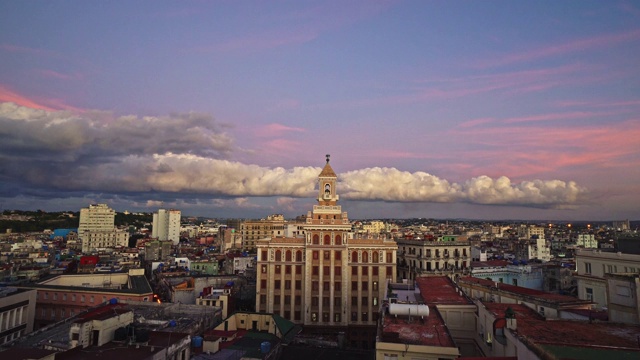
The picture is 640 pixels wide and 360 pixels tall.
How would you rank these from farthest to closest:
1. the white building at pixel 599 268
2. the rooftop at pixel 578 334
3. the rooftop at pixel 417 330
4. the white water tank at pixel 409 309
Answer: the white building at pixel 599 268 < the white water tank at pixel 409 309 < the rooftop at pixel 417 330 < the rooftop at pixel 578 334

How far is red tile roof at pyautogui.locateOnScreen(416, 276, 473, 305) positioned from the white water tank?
4465 mm

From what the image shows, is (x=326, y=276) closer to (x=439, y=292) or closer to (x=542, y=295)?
(x=439, y=292)

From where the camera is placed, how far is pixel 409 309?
27359 mm

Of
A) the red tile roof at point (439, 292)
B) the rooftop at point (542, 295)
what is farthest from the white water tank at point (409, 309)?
the rooftop at point (542, 295)

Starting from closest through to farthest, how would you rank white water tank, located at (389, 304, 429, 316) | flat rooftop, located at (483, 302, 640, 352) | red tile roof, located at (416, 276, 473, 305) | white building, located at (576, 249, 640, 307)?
1. flat rooftop, located at (483, 302, 640, 352)
2. white water tank, located at (389, 304, 429, 316)
3. red tile roof, located at (416, 276, 473, 305)
4. white building, located at (576, 249, 640, 307)

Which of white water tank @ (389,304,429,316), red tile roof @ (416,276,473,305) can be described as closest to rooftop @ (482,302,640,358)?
white water tank @ (389,304,429,316)

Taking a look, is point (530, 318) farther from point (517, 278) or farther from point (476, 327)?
point (517, 278)

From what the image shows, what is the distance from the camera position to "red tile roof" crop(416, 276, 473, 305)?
31925 mm

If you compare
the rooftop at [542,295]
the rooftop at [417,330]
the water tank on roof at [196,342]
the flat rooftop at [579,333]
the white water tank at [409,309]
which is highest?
the flat rooftop at [579,333]

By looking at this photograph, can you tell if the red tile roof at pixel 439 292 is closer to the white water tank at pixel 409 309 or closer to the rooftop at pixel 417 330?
the rooftop at pixel 417 330

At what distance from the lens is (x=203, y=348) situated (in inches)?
1326

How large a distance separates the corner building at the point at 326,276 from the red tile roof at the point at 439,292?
19.5 metres

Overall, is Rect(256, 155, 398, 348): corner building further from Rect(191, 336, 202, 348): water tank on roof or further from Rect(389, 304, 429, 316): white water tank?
Rect(389, 304, 429, 316): white water tank

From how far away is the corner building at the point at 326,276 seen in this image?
210 ft
